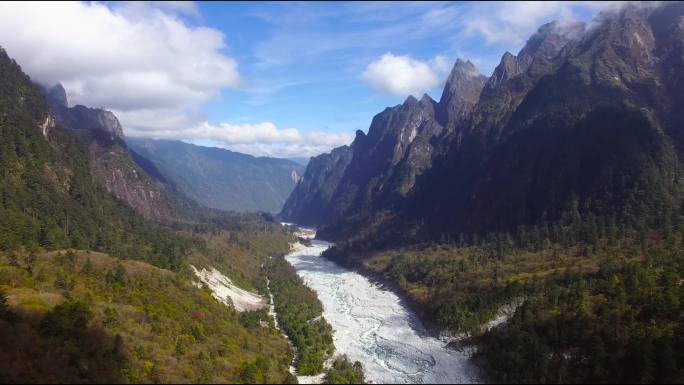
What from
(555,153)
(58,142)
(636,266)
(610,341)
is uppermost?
(555,153)

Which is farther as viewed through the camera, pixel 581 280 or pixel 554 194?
pixel 554 194

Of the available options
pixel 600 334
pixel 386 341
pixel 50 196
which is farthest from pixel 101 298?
pixel 600 334

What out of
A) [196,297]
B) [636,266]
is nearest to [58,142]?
[196,297]

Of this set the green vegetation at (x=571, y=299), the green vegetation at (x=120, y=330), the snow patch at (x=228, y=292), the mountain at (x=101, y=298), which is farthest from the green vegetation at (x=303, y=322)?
the green vegetation at (x=571, y=299)

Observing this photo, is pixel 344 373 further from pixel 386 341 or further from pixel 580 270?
pixel 580 270

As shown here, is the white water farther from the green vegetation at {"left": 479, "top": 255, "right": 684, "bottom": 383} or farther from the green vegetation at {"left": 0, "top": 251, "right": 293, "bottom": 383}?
the green vegetation at {"left": 0, "top": 251, "right": 293, "bottom": 383}

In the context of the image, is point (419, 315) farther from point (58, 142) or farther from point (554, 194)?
point (58, 142)
